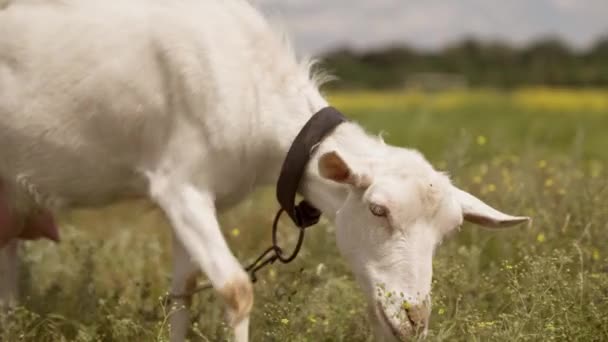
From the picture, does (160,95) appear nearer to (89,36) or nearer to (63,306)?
(89,36)

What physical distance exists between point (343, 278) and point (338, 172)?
4.56ft

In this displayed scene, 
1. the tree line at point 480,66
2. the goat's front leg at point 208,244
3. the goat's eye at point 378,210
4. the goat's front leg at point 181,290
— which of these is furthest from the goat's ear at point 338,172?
the tree line at point 480,66

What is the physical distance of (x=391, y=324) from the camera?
430 centimetres

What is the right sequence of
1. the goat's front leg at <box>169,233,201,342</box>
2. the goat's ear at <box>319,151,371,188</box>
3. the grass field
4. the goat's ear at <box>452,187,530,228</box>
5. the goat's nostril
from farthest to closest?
the goat's front leg at <box>169,233,201,342</box> → the grass field → the goat's ear at <box>452,187,530,228</box> → the goat's ear at <box>319,151,371,188</box> → the goat's nostril

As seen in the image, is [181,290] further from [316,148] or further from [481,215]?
[481,215]

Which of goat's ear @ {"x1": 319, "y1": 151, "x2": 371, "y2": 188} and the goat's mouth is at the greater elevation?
goat's ear @ {"x1": 319, "y1": 151, "x2": 371, "y2": 188}

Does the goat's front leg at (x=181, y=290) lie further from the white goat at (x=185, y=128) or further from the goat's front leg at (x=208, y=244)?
the goat's front leg at (x=208, y=244)

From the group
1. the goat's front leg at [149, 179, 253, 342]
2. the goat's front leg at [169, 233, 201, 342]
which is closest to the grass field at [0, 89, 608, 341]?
the goat's front leg at [169, 233, 201, 342]

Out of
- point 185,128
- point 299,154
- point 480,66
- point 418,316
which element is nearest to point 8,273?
point 185,128

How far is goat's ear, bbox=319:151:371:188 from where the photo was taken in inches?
170

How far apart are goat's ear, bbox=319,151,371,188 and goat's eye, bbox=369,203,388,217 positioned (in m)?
0.12

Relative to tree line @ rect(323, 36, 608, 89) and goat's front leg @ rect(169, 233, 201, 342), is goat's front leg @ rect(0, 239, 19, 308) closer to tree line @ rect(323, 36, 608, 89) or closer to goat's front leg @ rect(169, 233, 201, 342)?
goat's front leg @ rect(169, 233, 201, 342)

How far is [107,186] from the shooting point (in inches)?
193

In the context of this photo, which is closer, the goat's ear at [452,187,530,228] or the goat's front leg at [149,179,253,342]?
the goat's front leg at [149,179,253,342]
